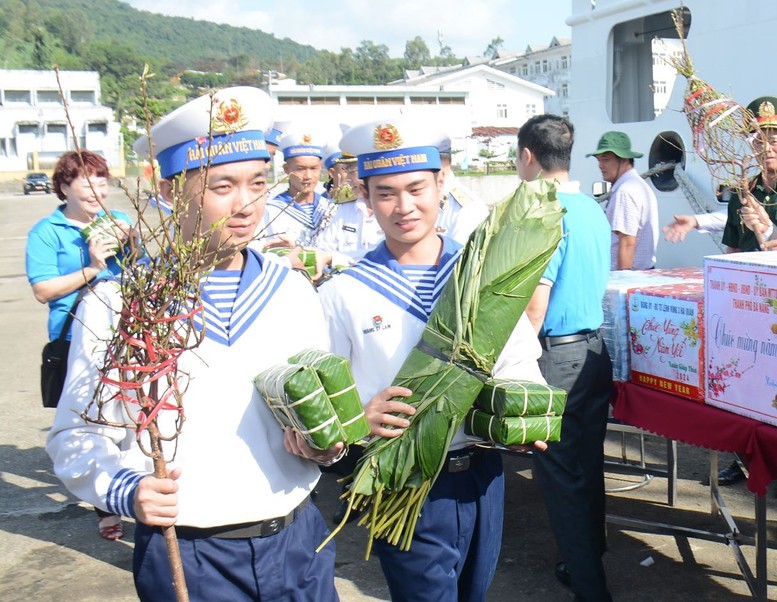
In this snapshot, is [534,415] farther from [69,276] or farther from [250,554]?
[69,276]

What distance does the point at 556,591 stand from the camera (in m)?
3.95

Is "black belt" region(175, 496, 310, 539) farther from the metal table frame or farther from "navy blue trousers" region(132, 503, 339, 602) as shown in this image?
the metal table frame

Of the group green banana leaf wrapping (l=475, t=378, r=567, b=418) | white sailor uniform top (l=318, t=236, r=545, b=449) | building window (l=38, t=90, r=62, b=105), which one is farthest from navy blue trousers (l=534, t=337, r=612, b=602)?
building window (l=38, t=90, r=62, b=105)

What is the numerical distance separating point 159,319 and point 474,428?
104cm

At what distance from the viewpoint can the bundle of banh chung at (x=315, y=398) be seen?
185 centimetres

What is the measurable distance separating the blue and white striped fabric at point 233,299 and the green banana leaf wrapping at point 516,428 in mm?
687

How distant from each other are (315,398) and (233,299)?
38 cm

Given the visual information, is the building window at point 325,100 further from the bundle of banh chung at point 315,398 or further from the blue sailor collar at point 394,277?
the bundle of banh chung at point 315,398

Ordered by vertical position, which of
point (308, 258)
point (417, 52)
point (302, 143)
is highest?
point (417, 52)

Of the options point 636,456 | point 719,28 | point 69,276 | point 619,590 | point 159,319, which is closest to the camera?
point 159,319

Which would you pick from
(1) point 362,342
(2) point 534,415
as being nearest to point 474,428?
(2) point 534,415

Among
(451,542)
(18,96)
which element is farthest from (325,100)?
(451,542)

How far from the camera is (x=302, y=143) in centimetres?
604

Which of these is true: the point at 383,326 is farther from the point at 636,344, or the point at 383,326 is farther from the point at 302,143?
the point at 302,143
